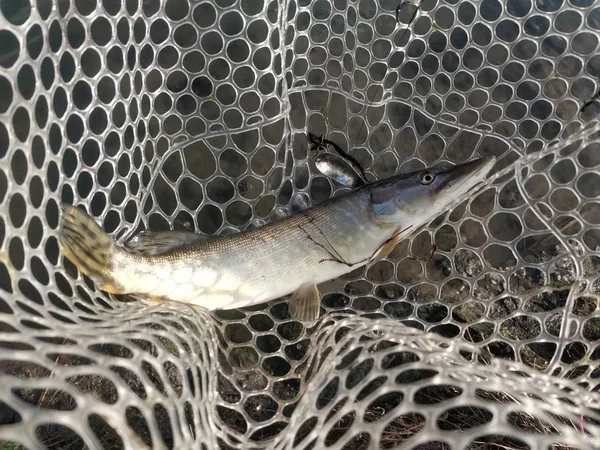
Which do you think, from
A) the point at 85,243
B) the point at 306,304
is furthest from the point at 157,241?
the point at 306,304

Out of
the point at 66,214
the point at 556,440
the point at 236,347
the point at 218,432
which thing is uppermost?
the point at 556,440

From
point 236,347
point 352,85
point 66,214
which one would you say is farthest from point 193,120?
point 236,347

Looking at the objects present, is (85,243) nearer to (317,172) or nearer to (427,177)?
(317,172)

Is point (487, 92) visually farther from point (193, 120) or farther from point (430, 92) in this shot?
point (193, 120)

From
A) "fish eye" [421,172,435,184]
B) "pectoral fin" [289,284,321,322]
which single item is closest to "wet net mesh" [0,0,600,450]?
"pectoral fin" [289,284,321,322]

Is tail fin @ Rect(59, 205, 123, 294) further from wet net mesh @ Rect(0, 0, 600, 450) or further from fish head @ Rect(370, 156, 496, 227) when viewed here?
fish head @ Rect(370, 156, 496, 227)

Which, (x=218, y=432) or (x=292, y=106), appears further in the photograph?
(x=292, y=106)

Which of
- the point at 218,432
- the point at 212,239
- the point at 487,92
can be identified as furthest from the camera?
the point at 487,92
